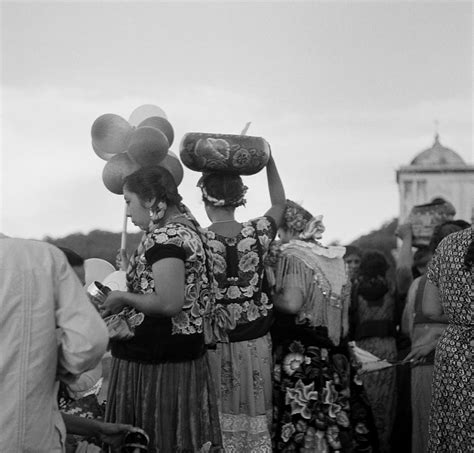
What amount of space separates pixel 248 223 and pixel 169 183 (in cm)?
84

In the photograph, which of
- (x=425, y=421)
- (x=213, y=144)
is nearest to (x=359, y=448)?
(x=425, y=421)

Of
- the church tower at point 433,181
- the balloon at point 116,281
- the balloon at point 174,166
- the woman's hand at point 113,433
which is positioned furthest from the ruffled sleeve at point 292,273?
the church tower at point 433,181

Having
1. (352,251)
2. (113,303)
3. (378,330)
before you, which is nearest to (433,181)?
(352,251)

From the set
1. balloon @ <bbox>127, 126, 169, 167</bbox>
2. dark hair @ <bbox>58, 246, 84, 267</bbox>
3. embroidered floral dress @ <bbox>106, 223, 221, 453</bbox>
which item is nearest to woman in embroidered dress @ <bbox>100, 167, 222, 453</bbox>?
embroidered floral dress @ <bbox>106, 223, 221, 453</bbox>

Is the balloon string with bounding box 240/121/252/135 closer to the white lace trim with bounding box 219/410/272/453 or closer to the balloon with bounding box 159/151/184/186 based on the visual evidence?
the balloon with bounding box 159/151/184/186

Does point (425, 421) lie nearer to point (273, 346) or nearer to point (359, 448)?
point (359, 448)

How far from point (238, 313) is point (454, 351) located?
44.3 inches

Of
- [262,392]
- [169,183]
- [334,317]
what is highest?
[169,183]

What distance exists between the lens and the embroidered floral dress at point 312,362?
16.1 feet

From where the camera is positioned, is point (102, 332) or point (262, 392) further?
point (262, 392)

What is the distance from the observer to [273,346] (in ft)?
16.4

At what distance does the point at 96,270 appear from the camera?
4.86 metres

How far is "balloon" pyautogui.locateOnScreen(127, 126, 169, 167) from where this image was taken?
4605 millimetres

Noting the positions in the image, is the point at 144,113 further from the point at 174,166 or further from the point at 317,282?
the point at 317,282
